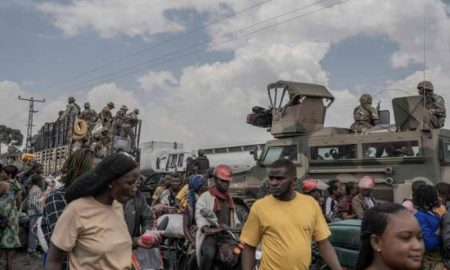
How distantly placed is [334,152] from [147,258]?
687 cm

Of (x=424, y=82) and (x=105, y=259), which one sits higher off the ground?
(x=424, y=82)

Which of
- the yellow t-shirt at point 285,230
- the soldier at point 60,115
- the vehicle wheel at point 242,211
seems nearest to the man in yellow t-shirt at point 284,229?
the yellow t-shirt at point 285,230

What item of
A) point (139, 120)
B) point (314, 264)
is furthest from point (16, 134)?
point (314, 264)

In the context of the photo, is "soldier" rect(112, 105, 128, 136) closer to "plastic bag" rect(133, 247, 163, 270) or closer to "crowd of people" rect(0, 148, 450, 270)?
"crowd of people" rect(0, 148, 450, 270)

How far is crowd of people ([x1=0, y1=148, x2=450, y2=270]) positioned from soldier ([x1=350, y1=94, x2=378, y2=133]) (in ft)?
18.4

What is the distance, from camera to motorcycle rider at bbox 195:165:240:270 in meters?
4.92

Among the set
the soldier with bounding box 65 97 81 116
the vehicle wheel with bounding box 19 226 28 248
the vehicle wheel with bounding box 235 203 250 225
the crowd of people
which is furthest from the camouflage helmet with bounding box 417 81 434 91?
the soldier with bounding box 65 97 81 116

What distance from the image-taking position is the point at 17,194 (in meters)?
7.63

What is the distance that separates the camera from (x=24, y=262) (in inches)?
361

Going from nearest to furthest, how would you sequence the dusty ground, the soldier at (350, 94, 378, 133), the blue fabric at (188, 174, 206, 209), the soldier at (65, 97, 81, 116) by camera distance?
the blue fabric at (188, 174, 206, 209) → the dusty ground → the soldier at (350, 94, 378, 133) → the soldier at (65, 97, 81, 116)

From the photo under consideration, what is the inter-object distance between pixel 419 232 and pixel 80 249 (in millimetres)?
1631

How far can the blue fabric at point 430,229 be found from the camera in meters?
4.39

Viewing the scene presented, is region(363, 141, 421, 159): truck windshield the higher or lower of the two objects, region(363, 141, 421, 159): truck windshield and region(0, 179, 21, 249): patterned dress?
the higher

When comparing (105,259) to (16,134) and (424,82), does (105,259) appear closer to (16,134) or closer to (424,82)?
(424,82)
